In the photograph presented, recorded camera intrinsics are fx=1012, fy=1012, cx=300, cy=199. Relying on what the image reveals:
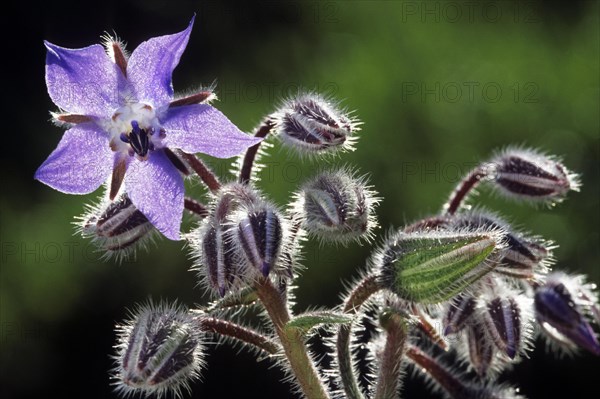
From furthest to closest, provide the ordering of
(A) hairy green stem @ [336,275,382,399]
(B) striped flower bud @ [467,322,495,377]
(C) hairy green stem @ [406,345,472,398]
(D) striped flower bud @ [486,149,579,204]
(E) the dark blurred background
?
1. (E) the dark blurred background
2. (D) striped flower bud @ [486,149,579,204]
3. (C) hairy green stem @ [406,345,472,398]
4. (B) striped flower bud @ [467,322,495,377]
5. (A) hairy green stem @ [336,275,382,399]

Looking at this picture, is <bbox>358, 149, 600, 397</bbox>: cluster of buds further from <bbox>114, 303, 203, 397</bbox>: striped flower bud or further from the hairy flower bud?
<bbox>114, 303, 203, 397</bbox>: striped flower bud

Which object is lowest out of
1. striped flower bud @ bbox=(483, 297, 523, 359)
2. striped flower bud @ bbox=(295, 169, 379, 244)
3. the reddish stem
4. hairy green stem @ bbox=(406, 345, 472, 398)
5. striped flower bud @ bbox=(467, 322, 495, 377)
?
hairy green stem @ bbox=(406, 345, 472, 398)

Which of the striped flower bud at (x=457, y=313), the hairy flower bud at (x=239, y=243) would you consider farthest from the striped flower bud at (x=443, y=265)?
the hairy flower bud at (x=239, y=243)

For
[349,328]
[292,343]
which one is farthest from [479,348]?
[292,343]

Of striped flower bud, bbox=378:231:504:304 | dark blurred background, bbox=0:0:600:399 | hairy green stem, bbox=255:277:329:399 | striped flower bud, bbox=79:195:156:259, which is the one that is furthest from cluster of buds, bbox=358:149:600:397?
dark blurred background, bbox=0:0:600:399

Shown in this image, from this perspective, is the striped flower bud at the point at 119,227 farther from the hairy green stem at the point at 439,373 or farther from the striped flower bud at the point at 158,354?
the hairy green stem at the point at 439,373

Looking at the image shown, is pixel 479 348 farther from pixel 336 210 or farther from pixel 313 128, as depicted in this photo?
pixel 313 128
